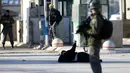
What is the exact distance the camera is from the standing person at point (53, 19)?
25.4m

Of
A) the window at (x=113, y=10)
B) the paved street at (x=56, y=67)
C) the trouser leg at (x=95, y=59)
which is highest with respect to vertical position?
the window at (x=113, y=10)

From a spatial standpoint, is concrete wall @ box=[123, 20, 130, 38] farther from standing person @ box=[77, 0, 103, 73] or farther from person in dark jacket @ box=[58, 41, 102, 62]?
standing person @ box=[77, 0, 103, 73]

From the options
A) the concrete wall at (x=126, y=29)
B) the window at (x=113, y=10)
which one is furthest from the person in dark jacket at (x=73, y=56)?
the concrete wall at (x=126, y=29)

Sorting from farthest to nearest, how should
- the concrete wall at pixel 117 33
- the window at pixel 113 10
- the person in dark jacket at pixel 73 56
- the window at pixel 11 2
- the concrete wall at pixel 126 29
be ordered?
the window at pixel 11 2
the concrete wall at pixel 126 29
the window at pixel 113 10
the concrete wall at pixel 117 33
the person in dark jacket at pixel 73 56

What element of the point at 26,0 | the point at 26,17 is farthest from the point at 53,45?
the point at 26,0

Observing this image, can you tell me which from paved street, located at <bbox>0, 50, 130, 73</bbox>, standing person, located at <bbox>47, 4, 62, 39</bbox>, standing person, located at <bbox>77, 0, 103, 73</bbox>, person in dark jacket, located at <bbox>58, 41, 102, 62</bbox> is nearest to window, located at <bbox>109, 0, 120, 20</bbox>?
standing person, located at <bbox>47, 4, 62, 39</bbox>

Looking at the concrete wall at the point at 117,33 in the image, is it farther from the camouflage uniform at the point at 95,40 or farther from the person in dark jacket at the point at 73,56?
the camouflage uniform at the point at 95,40

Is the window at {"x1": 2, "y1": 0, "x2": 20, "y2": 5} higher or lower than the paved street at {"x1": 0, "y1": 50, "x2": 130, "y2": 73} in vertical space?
higher

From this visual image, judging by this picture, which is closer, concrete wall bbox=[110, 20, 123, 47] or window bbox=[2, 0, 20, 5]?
concrete wall bbox=[110, 20, 123, 47]

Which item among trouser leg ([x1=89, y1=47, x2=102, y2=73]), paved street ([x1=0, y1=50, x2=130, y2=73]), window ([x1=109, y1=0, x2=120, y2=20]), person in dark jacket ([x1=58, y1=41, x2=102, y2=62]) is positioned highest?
window ([x1=109, y1=0, x2=120, y2=20])

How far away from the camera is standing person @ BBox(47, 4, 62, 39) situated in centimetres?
Result: 2544

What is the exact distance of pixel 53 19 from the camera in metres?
25.6

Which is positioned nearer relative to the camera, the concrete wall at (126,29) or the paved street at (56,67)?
the paved street at (56,67)

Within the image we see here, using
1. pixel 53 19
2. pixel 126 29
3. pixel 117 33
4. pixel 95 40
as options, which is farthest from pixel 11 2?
pixel 95 40
